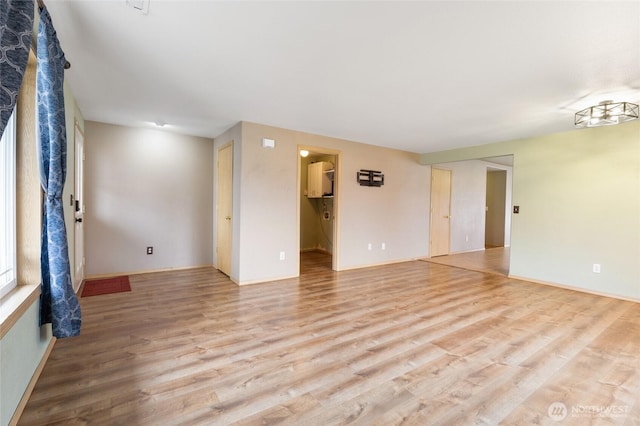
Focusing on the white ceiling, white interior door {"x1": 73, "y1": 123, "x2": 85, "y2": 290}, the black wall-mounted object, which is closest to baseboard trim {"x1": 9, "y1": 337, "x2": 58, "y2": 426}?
white interior door {"x1": 73, "y1": 123, "x2": 85, "y2": 290}

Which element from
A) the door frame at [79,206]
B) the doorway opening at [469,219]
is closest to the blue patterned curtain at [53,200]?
the door frame at [79,206]

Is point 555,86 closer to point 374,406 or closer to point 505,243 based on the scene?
point 374,406

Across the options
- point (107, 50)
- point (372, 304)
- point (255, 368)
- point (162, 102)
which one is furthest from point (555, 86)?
point (162, 102)

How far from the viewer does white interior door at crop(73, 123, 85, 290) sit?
11.2 ft

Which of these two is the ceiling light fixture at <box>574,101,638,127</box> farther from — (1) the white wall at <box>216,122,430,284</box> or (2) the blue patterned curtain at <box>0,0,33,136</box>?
(2) the blue patterned curtain at <box>0,0,33,136</box>

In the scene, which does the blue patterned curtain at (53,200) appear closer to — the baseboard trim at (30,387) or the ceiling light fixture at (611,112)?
the baseboard trim at (30,387)

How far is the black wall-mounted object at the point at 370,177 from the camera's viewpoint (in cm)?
524

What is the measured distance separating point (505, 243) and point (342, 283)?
6.62m

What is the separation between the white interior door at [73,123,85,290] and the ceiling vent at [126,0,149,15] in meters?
2.46

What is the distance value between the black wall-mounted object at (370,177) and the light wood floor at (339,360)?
223 centimetres

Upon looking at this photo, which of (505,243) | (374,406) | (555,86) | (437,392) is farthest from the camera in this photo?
(505,243)

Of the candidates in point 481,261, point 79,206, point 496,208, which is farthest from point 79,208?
point 496,208

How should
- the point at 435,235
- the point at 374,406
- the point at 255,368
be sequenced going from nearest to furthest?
the point at 374,406
the point at 255,368
the point at 435,235

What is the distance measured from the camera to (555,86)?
8.68 feet
